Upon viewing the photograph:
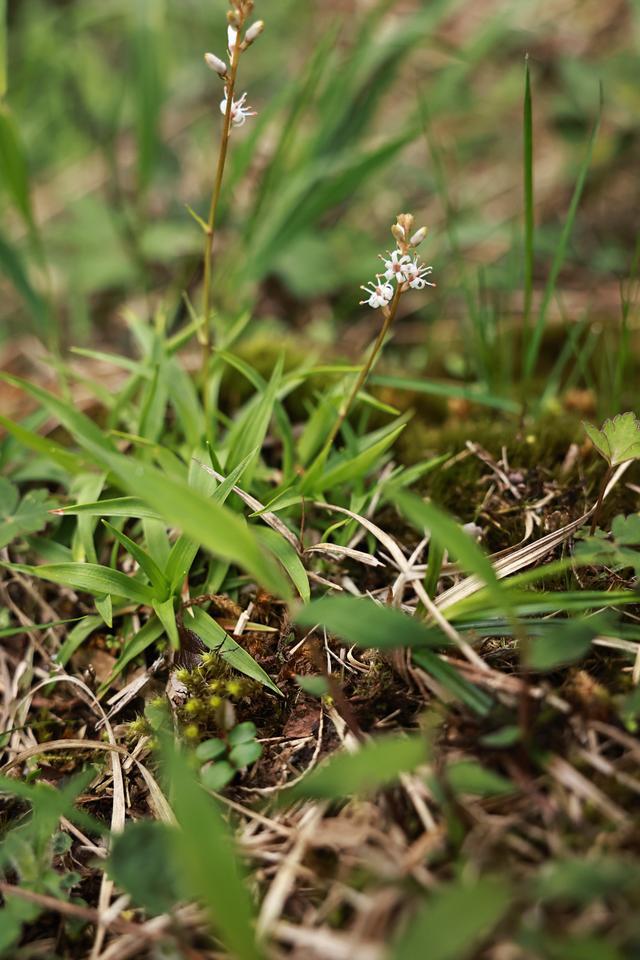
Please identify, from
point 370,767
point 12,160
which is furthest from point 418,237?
point 12,160

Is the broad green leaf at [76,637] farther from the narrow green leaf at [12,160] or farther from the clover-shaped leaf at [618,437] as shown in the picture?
the narrow green leaf at [12,160]

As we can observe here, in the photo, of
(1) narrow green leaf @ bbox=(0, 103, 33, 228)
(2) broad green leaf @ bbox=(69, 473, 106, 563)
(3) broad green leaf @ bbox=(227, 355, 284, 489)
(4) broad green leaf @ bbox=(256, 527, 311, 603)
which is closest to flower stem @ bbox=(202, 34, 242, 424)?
(3) broad green leaf @ bbox=(227, 355, 284, 489)

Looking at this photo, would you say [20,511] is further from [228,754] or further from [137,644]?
[228,754]

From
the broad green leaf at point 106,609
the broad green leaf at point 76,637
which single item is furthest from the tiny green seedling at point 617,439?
the broad green leaf at point 76,637

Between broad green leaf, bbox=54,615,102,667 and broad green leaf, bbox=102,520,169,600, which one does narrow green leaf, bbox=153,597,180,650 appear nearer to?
broad green leaf, bbox=102,520,169,600

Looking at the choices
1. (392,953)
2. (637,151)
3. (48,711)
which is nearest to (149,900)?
(392,953)

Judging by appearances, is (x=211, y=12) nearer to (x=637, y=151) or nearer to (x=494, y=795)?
(x=637, y=151)
